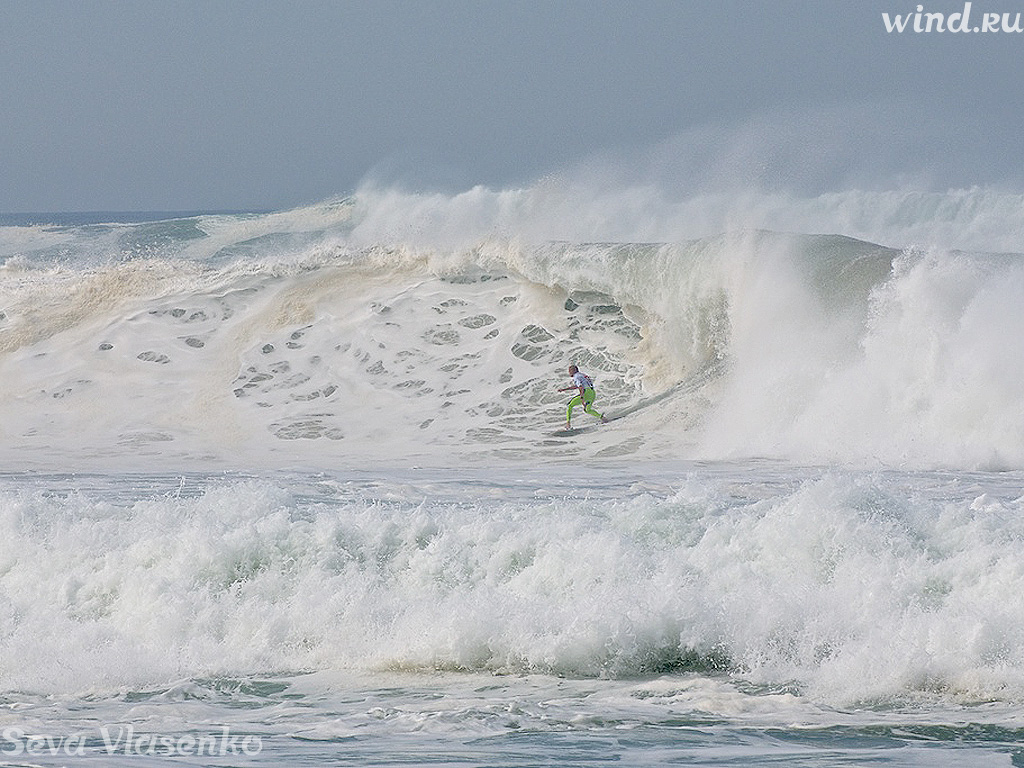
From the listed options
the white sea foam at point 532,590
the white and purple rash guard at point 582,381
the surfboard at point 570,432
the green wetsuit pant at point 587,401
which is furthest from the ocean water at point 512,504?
the white and purple rash guard at point 582,381

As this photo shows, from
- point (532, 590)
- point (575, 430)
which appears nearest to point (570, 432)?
point (575, 430)

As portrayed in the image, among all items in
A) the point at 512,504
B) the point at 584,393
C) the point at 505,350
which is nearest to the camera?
the point at 512,504

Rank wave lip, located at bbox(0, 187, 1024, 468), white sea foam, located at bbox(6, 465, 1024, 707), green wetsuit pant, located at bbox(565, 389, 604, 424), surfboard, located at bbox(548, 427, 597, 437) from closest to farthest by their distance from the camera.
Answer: white sea foam, located at bbox(6, 465, 1024, 707), wave lip, located at bbox(0, 187, 1024, 468), surfboard, located at bbox(548, 427, 597, 437), green wetsuit pant, located at bbox(565, 389, 604, 424)

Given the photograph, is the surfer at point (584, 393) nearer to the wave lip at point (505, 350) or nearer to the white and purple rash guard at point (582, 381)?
the white and purple rash guard at point (582, 381)

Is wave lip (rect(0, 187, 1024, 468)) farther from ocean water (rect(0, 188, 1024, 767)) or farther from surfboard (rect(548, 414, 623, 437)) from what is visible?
surfboard (rect(548, 414, 623, 437))

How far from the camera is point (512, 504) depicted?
9961 mm

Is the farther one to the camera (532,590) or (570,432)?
(570,432)

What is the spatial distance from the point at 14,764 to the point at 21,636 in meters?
2.22

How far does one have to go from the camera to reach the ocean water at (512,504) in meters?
6.18

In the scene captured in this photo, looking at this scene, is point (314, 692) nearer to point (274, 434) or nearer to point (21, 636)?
point (21, 636)

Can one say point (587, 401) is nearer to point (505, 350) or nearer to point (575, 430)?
point (575, 430)

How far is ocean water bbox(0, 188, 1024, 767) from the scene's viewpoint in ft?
20.3

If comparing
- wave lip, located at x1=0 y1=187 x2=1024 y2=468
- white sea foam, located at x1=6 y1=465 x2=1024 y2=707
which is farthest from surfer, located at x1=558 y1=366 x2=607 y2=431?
white sea foam, located at x1=6 y1=465 x2=1024 y2=707

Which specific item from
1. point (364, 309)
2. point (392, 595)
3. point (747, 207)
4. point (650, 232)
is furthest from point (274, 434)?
point (747, 207)
